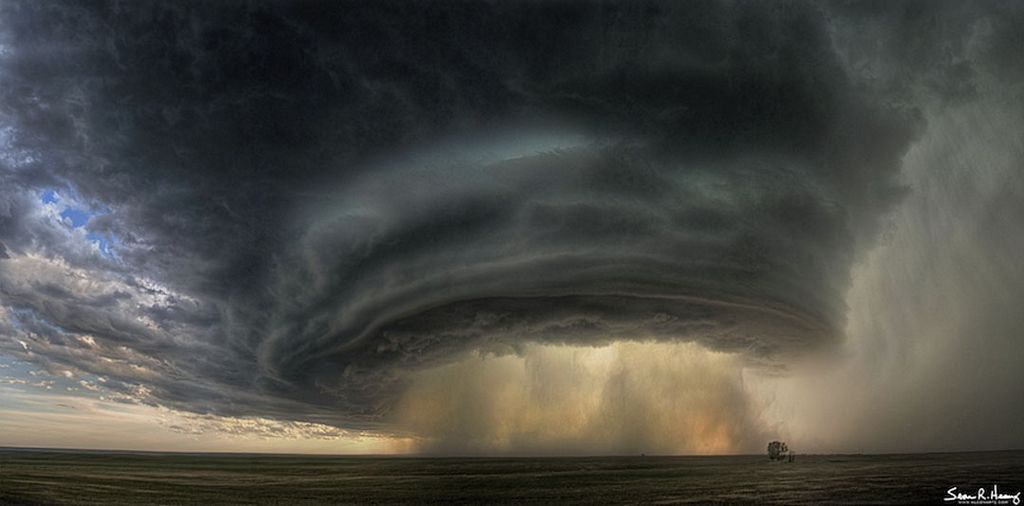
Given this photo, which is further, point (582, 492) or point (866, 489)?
point (582, 492)

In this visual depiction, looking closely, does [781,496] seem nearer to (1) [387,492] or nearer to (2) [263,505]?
(1) [387,492]

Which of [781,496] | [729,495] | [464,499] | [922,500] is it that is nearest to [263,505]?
[464,499]

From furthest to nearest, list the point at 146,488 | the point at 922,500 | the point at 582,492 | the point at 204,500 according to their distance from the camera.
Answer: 1. the point at 146,488
2. the point at 582,492
3. the point at 204,500
4. the point at 922,500

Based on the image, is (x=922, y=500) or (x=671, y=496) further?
(x=671, y=496)

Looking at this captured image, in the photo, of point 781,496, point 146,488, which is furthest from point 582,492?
point 146,488

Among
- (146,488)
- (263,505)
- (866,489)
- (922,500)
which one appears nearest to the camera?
(922,500)

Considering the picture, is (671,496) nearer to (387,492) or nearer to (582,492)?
(582,492)

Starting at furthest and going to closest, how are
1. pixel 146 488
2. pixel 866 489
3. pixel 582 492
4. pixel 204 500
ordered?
pixel 146 488
pixel 582 492
pixel 866 489
pixel 204 500

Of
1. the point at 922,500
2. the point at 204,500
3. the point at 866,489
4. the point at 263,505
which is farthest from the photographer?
the point at 866,489
